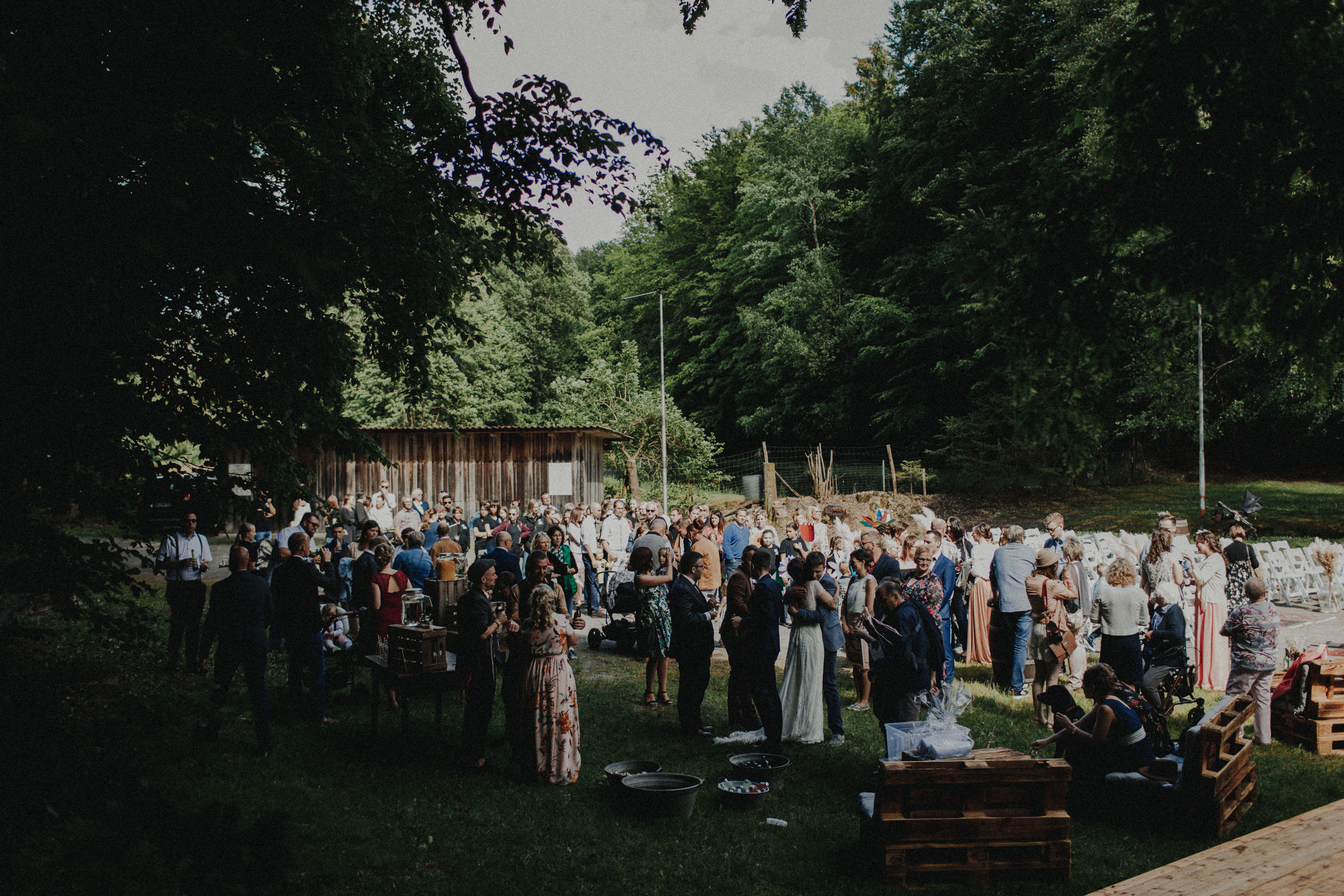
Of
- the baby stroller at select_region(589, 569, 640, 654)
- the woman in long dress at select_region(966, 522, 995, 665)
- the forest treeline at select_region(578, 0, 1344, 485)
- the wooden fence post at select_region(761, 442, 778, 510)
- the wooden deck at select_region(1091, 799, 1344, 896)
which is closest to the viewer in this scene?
the wooden deck at select_region(1091, 799, 1344, 896)

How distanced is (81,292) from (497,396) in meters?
29.9

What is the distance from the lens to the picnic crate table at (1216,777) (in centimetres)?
600

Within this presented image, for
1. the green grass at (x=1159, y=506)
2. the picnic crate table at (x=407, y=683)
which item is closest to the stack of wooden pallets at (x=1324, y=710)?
the picnic crate table at (x=407, y=683)

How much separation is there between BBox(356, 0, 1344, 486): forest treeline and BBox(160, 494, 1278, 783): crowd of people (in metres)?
1.88

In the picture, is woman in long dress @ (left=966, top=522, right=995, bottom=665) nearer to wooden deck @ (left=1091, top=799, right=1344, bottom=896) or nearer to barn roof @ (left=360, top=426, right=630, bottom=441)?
wooden deck @ (left=1091, top=799, right=1344, bottom=896)

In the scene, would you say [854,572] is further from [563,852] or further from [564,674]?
→ [563,852]

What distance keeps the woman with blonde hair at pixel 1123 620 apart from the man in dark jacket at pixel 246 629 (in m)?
7.89

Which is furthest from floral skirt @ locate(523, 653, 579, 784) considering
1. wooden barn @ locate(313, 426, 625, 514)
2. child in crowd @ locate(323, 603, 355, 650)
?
wooden barn @ locate(313, 426, 625, 514)

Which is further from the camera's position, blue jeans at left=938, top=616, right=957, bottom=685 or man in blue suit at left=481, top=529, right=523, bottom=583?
man in blue suit at left=481, top=529, right=523, bottom=583

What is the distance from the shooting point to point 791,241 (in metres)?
41.5

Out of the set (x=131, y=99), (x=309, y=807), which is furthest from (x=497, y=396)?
(x=131, y=99)

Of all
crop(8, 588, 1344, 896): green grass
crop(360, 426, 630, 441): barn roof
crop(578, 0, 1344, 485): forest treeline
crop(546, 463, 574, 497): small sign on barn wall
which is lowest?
crop(8, 588, 1344, 896): green grass

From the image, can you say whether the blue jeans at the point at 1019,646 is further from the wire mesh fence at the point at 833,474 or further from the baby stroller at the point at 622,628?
the wire mesh fence at the point at 833,474

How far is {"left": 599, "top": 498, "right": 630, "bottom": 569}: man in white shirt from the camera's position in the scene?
1603cm
